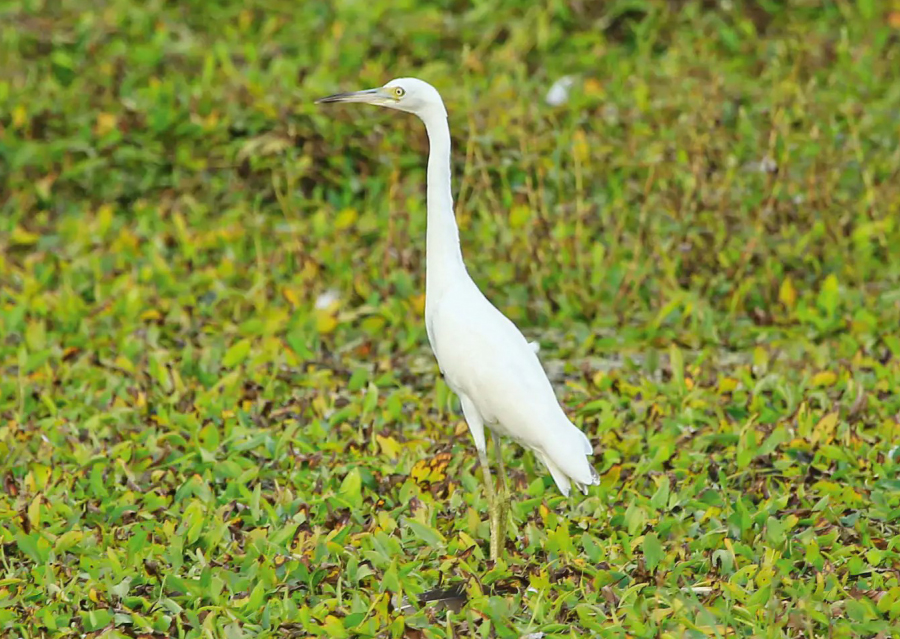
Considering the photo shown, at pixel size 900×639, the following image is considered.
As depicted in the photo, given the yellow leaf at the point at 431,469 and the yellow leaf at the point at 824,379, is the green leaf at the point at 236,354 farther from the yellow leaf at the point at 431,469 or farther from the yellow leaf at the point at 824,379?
the yellow leaf at the point at 824,379

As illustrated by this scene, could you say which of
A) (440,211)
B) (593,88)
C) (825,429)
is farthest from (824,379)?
(593,88)

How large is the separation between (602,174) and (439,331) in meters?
2.78

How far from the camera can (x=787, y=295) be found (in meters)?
5.64

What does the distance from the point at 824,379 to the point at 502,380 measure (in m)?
1.61

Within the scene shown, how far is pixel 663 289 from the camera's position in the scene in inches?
225

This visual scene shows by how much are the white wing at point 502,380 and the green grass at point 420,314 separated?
29 centimetres

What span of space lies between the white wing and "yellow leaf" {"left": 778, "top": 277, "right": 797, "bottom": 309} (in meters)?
1.98

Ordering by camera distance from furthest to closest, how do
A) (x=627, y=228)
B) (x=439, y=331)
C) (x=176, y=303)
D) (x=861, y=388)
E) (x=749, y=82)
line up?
(x=749, y=82) → (x=627, y=228) → (x=176, y=303) → (x=861, y=388) → (x=439, y=331)

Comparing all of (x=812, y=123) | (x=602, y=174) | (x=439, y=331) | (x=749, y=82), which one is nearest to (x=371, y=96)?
(x=439, y=331)

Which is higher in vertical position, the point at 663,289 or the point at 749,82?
the point at 749,82

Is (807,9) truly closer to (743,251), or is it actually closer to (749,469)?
(743,251)

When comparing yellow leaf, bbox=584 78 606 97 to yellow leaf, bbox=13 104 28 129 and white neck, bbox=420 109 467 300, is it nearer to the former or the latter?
yellow leaf, bbox=13 104 28 129

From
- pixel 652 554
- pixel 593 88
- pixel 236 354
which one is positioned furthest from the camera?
pixel 593 88

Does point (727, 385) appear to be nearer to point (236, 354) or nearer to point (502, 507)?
point (502, 507)
